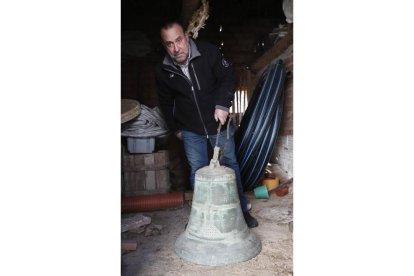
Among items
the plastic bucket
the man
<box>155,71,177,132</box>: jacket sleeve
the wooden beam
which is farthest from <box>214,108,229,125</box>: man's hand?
the plastic bucket

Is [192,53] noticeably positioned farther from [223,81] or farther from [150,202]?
[150,202]

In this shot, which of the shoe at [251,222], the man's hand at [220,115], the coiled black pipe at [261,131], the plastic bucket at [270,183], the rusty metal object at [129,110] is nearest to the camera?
the man's hand at [220,115]

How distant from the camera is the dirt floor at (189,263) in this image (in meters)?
2.26

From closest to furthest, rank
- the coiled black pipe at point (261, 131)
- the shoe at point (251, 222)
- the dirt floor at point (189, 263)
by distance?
the dirt floor at point (189, 263) < the shoe at point (251, 222) < the coiled black pipe at point (261, 131)

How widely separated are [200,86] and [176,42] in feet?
1.36

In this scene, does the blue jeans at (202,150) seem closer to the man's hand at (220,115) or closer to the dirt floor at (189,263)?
the man's hand at (220,115)

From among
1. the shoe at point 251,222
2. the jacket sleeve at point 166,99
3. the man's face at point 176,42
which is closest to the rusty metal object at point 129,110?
the jacket sleeve at point 166,99

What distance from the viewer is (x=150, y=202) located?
375 cm

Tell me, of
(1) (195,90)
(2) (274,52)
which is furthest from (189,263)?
(2) (274,52)

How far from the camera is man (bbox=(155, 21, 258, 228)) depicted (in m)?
2.82

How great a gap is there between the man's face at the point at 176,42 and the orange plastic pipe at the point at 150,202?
1.62m

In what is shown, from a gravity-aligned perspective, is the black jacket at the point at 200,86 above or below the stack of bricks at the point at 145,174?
above
